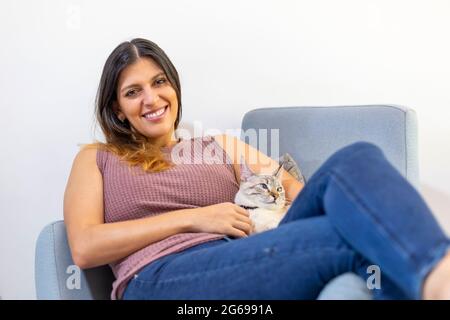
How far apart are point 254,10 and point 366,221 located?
3.37ft

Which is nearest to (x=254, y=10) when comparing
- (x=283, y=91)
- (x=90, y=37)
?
(x=283, y=91)

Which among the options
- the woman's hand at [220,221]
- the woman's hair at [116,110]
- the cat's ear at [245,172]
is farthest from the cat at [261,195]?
the woman's hair at [116,110]

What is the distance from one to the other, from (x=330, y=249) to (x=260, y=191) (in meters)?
0.43

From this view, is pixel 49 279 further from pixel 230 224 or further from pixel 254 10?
pixel 254 10

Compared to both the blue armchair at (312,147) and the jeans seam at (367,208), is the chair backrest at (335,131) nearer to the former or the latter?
the blue armchair at (312,147)

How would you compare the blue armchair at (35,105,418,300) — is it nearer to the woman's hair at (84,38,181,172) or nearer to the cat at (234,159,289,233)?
the cat at (234,159,289,233)

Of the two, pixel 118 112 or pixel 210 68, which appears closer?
pixel 118 112

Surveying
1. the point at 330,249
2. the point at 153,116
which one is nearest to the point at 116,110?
the point at 153,116

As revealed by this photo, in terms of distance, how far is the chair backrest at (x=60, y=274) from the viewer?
3.24 feet

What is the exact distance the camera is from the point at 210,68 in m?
1.55

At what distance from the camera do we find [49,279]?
1.00m

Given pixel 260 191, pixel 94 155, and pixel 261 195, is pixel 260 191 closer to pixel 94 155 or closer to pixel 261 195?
pixel 261 195

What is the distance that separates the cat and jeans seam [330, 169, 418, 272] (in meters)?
0.41

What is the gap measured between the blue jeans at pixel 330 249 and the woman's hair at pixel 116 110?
319 millimetres
